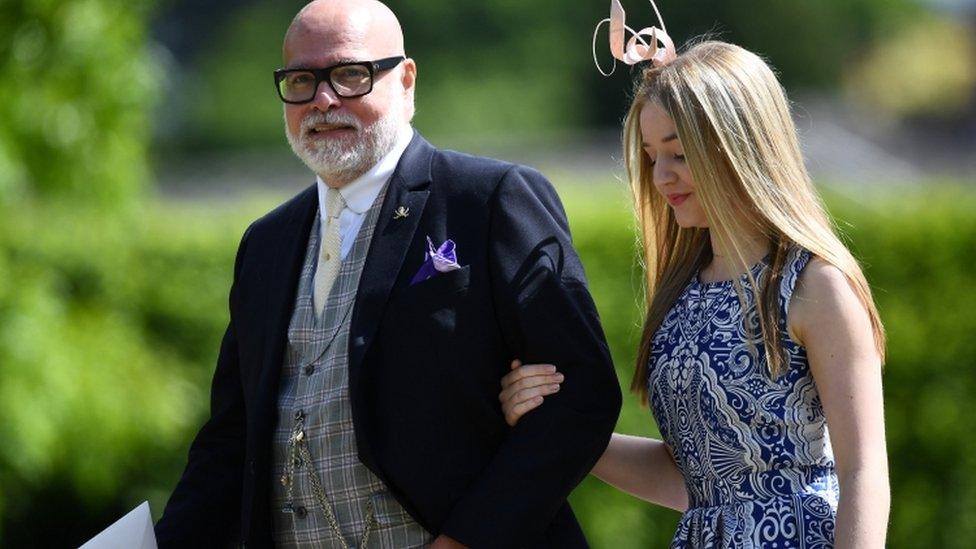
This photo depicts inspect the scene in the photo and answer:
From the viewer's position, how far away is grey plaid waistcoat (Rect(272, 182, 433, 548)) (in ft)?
10.4

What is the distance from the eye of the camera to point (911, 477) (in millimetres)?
6770

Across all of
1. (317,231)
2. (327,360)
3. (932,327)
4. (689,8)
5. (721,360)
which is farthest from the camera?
(689,8)

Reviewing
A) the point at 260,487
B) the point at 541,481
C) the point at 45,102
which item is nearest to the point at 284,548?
the point at 260,487

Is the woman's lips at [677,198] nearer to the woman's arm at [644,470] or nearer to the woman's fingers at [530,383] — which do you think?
the woman's fingers at [530,383]

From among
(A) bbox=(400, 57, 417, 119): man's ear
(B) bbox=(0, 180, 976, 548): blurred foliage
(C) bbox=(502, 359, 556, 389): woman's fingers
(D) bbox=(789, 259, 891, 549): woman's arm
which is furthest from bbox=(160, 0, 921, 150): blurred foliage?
(D) bbox=(789, 259, 891, 549): woman's arm

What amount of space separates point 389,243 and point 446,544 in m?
0.63

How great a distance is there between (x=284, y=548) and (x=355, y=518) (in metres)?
0.22

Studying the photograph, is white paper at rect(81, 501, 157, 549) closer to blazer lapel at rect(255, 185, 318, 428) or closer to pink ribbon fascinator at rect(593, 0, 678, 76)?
blazer lapel at rect(255, 185, 318, 428)

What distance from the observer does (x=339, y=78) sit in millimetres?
3256

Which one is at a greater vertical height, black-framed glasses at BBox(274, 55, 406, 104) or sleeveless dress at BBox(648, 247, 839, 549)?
black-framed glasses at BBox(274, 55, 406, 104)

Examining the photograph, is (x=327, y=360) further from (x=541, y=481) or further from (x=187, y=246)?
(x=187, y=246)

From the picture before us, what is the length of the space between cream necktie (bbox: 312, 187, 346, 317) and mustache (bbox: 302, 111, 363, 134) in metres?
0.18

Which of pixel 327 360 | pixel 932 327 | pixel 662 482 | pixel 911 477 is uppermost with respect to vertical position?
pixel 327 360

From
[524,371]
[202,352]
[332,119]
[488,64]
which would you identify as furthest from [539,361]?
[488,64]
